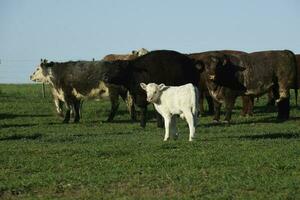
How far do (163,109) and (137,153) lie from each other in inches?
121

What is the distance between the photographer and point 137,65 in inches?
917

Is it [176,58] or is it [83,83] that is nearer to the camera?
[176,58]

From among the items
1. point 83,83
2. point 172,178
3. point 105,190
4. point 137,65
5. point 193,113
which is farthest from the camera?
point 83,83

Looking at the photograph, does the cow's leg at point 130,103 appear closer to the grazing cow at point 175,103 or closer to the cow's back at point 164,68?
the cow's back at point 164,68

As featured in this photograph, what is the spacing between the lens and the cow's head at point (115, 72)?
77.4 feet

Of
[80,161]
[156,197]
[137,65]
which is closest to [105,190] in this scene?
[156,197]

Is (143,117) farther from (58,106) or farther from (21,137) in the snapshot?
(58,106)

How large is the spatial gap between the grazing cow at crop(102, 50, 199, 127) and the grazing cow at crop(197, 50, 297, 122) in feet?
4.10

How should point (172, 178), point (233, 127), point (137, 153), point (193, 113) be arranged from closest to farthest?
point (172, 178) → point (137, 153) → point (193, 113) → point (233, 127)

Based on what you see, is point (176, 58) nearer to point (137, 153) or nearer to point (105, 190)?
point (137, 153)

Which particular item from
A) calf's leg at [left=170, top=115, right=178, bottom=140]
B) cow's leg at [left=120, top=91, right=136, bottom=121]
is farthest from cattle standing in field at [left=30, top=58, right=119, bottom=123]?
calf's leg at [left=170, top=115, right=178, bottom=140]

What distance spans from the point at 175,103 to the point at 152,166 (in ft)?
14.3

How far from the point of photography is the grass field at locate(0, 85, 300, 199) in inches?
372

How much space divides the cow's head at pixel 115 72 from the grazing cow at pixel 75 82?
301mm
